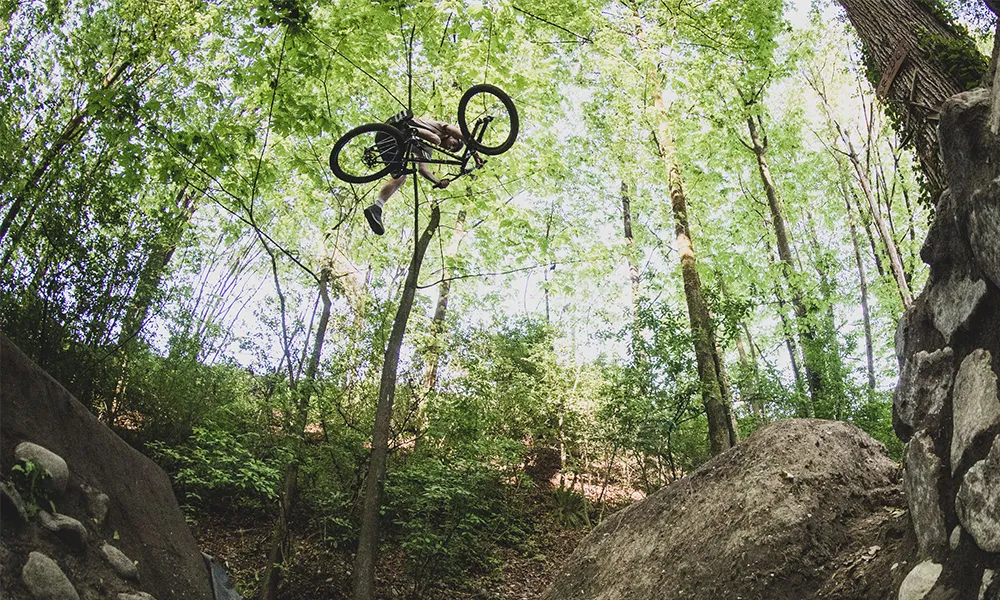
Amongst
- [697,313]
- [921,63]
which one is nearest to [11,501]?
[921,63]

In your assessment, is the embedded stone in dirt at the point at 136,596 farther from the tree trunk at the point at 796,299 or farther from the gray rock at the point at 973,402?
the tree trunk at the point at 796,299

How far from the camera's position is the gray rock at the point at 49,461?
3.91 m

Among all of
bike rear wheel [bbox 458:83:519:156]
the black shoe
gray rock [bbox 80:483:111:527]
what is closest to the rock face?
bike rear wheel [bbox 458:83:519:156]

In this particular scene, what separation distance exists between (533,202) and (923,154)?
437 inches

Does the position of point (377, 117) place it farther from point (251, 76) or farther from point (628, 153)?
point (628, 153)

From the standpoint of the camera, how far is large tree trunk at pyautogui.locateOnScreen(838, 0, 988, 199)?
4.54 m

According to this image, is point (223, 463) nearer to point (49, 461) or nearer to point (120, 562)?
point (120, 562)

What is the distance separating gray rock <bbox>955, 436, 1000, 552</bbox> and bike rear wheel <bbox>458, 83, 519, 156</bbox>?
430cm

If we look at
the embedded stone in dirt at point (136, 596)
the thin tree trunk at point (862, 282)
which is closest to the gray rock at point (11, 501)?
the embedded stone in dirt at point (136, 596)

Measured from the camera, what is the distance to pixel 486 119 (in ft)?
19.8

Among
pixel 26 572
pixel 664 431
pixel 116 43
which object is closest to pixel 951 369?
pixel 664 431

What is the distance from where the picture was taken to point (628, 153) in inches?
476

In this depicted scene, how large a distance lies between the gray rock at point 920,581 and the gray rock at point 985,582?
0.88 feet

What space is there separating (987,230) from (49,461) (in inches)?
230
